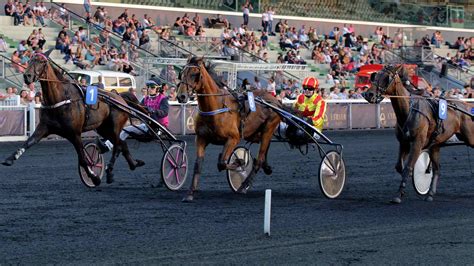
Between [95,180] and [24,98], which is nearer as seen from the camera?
[95,180]

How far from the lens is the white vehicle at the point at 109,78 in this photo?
2391 centimetres

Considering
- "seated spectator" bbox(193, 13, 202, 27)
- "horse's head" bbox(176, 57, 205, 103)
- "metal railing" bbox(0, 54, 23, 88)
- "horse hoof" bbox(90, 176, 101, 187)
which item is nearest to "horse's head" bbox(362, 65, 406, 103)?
"horse's head" bbox(176, 57, 205, 103)

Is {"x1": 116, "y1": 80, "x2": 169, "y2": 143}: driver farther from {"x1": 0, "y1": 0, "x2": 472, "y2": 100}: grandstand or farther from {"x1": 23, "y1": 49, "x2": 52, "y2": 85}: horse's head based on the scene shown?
{"x1": 0, "y1": 0, "x2": 472, "y2": 100}: grandstand

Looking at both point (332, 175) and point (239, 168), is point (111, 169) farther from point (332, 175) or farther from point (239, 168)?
point (332, 175)

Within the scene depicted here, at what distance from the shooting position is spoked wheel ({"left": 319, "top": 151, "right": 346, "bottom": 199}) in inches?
486

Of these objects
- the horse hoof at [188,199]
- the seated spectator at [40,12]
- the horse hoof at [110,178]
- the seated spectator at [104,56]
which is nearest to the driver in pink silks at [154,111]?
the horse hoof at [110,178]

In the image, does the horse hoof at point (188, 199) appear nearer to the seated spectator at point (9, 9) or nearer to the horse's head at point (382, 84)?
the horse's head at point (382, 84)

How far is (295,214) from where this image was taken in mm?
10797

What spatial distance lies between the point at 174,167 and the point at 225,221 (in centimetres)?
290

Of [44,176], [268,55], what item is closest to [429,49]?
[268,55]

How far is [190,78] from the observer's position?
11.6 metres

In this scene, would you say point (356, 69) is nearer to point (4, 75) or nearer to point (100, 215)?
point (4, 75)

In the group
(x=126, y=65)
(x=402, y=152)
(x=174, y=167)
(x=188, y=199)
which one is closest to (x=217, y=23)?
(x=126, y=65)

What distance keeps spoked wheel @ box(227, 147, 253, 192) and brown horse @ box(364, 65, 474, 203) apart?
1848 mm
